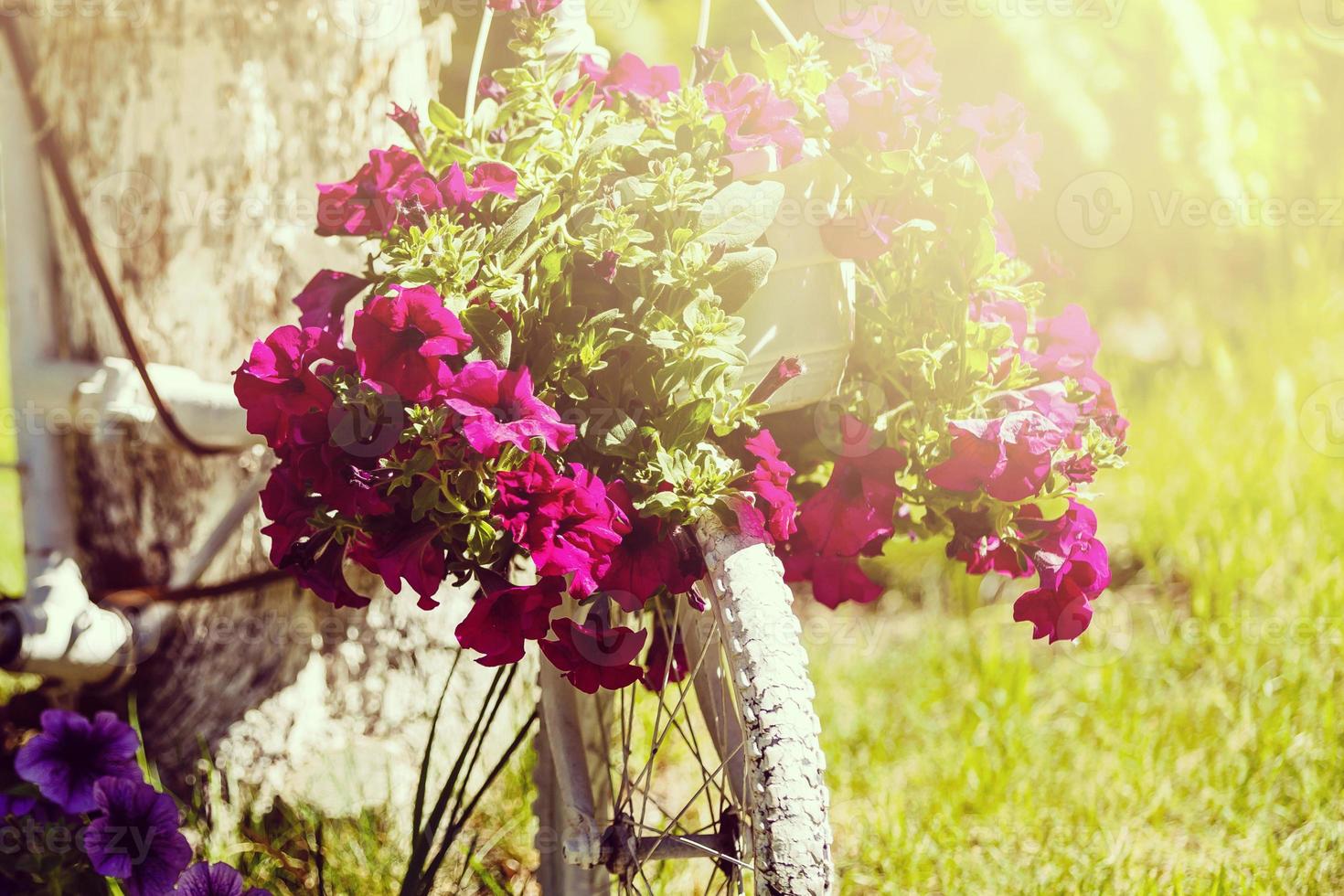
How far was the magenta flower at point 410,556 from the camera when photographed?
3.90 ft

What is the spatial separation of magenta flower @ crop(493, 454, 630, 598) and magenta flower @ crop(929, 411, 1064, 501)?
1.41 ft

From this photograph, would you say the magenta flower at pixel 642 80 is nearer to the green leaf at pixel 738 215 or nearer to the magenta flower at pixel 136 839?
the green leaf at pixel 738 215

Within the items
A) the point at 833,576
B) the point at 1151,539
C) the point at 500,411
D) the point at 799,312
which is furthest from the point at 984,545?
the point at 1151,539

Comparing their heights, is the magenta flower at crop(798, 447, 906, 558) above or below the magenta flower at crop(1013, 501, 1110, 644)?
above

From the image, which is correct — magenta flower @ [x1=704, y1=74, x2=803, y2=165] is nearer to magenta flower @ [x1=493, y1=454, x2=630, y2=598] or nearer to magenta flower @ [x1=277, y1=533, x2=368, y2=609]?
magenta flower @ [x1=493, y1=454, x2=630, y2=598]

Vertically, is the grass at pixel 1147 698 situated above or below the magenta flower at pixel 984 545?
below

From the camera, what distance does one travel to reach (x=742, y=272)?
1239 mm

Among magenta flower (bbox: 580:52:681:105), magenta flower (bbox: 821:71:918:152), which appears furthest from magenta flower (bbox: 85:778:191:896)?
magenta flower (bbox: 821:71:918:152)

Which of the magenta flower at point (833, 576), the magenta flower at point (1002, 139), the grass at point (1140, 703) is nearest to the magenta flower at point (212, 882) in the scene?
the grass at point (1140, 703)

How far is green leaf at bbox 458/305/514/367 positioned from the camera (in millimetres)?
1210

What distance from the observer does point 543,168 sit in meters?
1.35

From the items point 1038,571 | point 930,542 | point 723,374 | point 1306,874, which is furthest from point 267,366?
point 930,542

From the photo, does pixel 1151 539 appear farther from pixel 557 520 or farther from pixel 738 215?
pixel 557 520

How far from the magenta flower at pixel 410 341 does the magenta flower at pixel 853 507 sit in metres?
0.45
